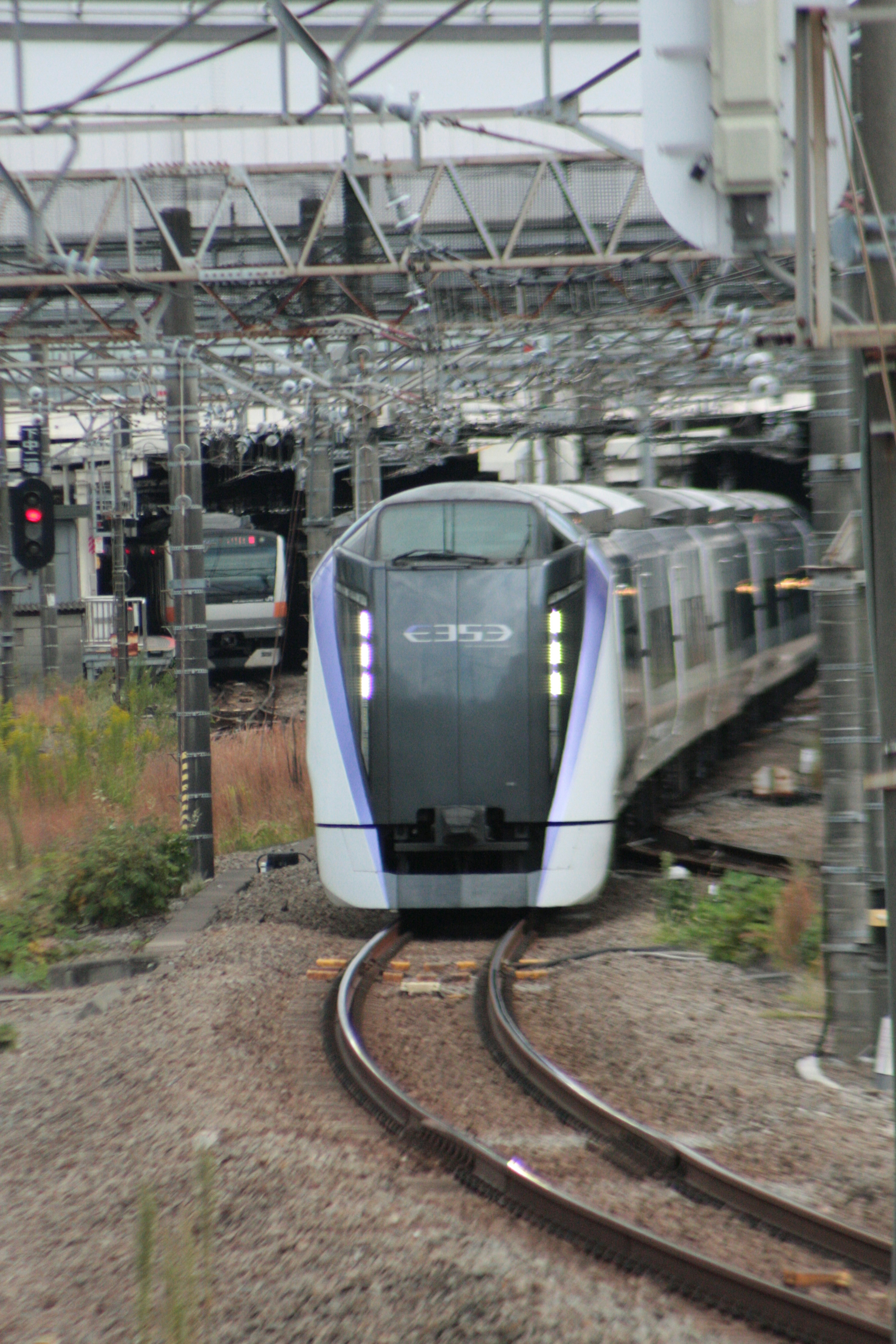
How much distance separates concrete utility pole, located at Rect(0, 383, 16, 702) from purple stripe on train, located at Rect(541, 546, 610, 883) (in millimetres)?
14633

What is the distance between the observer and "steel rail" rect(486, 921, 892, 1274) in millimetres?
4672

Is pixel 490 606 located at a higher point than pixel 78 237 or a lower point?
lower

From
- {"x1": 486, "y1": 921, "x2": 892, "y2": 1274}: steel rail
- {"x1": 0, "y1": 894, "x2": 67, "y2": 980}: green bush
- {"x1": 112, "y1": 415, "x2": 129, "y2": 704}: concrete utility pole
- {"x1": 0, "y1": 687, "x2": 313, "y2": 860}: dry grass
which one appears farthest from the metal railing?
{"x1": 486, "y1": 921, "x2": 892, "y2": 1274}: steel rail

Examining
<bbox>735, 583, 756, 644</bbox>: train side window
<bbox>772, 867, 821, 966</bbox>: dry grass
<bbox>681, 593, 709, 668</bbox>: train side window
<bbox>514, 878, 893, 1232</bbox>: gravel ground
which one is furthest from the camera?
<bbox>735, 583, 756, 644</bbox>: train side window

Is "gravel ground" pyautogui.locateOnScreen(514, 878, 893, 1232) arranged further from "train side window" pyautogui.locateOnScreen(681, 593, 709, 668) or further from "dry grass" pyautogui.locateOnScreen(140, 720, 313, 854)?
"dry grass" pyautogui.locateOnScreen(140, 720, 313, 854)

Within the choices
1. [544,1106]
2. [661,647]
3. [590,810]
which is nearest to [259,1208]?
[544,1106]

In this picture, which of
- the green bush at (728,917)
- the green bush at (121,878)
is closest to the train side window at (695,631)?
the green bush at (728,917)

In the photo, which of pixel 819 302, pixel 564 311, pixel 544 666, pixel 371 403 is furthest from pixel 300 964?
pixel 564 311

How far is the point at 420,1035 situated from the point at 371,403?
37.5ft

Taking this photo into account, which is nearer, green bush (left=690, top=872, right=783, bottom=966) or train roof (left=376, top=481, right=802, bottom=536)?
green bush (left=690, top=872, right=783, bottom=966)

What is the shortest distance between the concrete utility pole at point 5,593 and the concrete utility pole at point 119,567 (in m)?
1.79

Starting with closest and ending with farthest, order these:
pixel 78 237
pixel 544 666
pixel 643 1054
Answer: pixel 643 1054
pixel 544 666
pixel 78 237

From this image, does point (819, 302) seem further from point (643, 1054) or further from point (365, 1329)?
point (643, 1054)

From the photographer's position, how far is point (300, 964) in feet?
29.5
